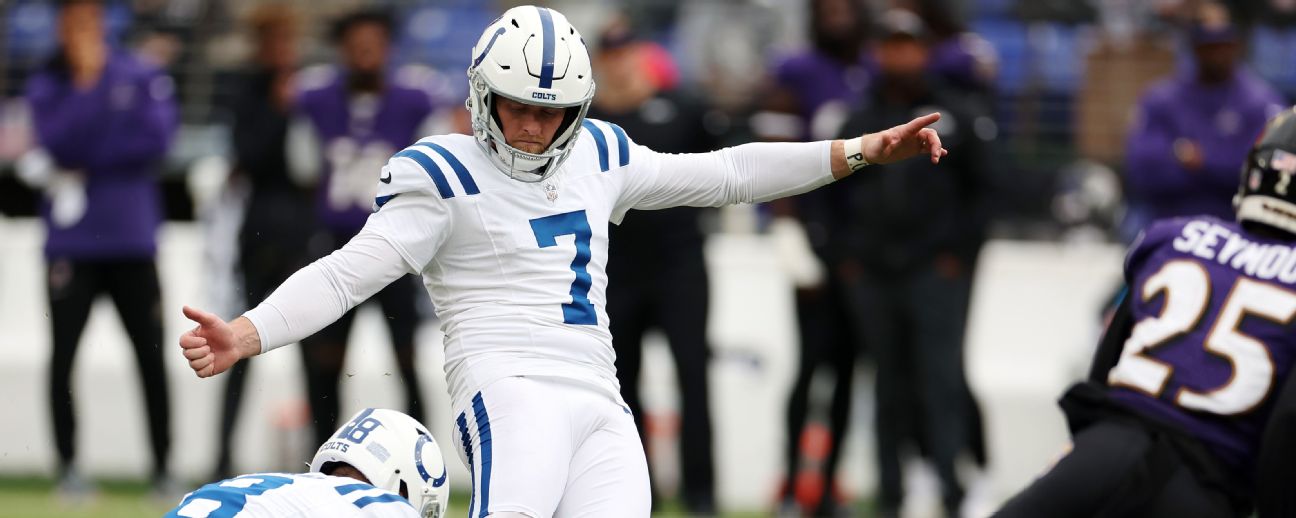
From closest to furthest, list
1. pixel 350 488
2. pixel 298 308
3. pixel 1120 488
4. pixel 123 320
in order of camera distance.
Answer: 1. pixel 350 488
2. pixel 298 308
3. pixel 1120 488
4. pixel 123 320

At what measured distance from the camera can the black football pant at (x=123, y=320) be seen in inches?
326

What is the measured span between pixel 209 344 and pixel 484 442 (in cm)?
72

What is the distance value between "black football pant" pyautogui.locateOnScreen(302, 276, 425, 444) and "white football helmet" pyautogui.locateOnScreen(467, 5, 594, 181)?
3717 millimetres

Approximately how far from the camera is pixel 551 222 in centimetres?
470

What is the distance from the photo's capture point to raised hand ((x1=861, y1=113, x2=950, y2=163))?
4719mm

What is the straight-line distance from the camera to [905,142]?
477cm

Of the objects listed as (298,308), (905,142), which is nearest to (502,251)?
(298,308)

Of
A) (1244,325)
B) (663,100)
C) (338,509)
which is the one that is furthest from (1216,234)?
(663,100)

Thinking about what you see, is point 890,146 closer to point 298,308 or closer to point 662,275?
point 298,308

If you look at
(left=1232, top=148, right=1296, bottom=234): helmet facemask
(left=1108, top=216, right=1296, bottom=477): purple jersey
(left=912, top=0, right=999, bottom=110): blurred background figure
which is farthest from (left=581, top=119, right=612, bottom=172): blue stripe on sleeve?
(left=912, top=0, right=999, bottom=110): blurred background figure

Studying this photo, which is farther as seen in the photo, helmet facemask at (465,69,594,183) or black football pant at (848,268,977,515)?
black football pant at (848,268,977,515)

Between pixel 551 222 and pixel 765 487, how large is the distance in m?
5.22

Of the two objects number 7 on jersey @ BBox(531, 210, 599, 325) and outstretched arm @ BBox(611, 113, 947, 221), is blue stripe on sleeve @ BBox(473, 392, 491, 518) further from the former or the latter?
outstretched arm @ BBox(611, 113, 947, 221)

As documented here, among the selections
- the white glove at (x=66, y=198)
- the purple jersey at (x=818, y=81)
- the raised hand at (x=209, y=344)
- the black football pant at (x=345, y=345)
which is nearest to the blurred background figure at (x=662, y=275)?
the purple jersey at (x=818, y=81)
